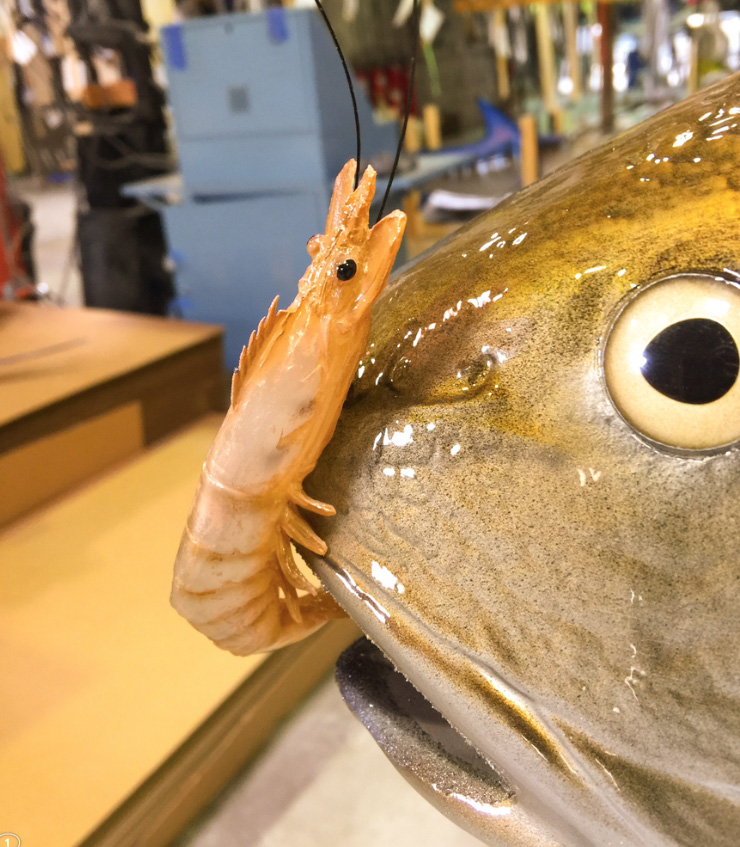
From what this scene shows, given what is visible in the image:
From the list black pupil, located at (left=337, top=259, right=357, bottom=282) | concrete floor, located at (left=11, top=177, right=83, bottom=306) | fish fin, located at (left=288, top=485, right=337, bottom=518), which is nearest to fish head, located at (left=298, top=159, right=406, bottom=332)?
black pupil, located at (left=337, top=259, right=357, bottom=282)

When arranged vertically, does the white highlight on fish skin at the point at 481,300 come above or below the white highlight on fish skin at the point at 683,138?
below

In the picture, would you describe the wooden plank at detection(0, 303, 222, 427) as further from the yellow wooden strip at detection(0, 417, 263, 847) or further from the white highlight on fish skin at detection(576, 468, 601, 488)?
the white highlight on fish skin at detection(576, 468, 601, 488)

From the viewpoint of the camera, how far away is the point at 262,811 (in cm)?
120

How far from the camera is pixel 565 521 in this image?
50 cm

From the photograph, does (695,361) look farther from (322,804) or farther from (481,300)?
(322,804)

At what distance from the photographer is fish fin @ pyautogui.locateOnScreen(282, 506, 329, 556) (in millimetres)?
560

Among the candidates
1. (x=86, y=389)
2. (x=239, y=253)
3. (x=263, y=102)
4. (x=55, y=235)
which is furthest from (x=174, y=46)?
(x=55, y=235)

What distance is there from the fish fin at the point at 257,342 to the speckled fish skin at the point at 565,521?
0.08m

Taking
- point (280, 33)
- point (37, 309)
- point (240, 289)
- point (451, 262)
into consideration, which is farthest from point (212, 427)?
point (451, 262)

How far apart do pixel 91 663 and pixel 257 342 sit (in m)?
0.96

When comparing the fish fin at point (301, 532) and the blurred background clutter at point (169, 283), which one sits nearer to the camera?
the fish fin at point (301, 532)

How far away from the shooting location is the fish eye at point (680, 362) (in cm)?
44

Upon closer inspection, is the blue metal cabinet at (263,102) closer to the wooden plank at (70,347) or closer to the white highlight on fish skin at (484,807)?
the wooden plank at (70,347)

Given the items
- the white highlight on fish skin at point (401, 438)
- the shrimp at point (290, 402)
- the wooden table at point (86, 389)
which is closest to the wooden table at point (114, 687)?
the wooden table at point (86, 389)
